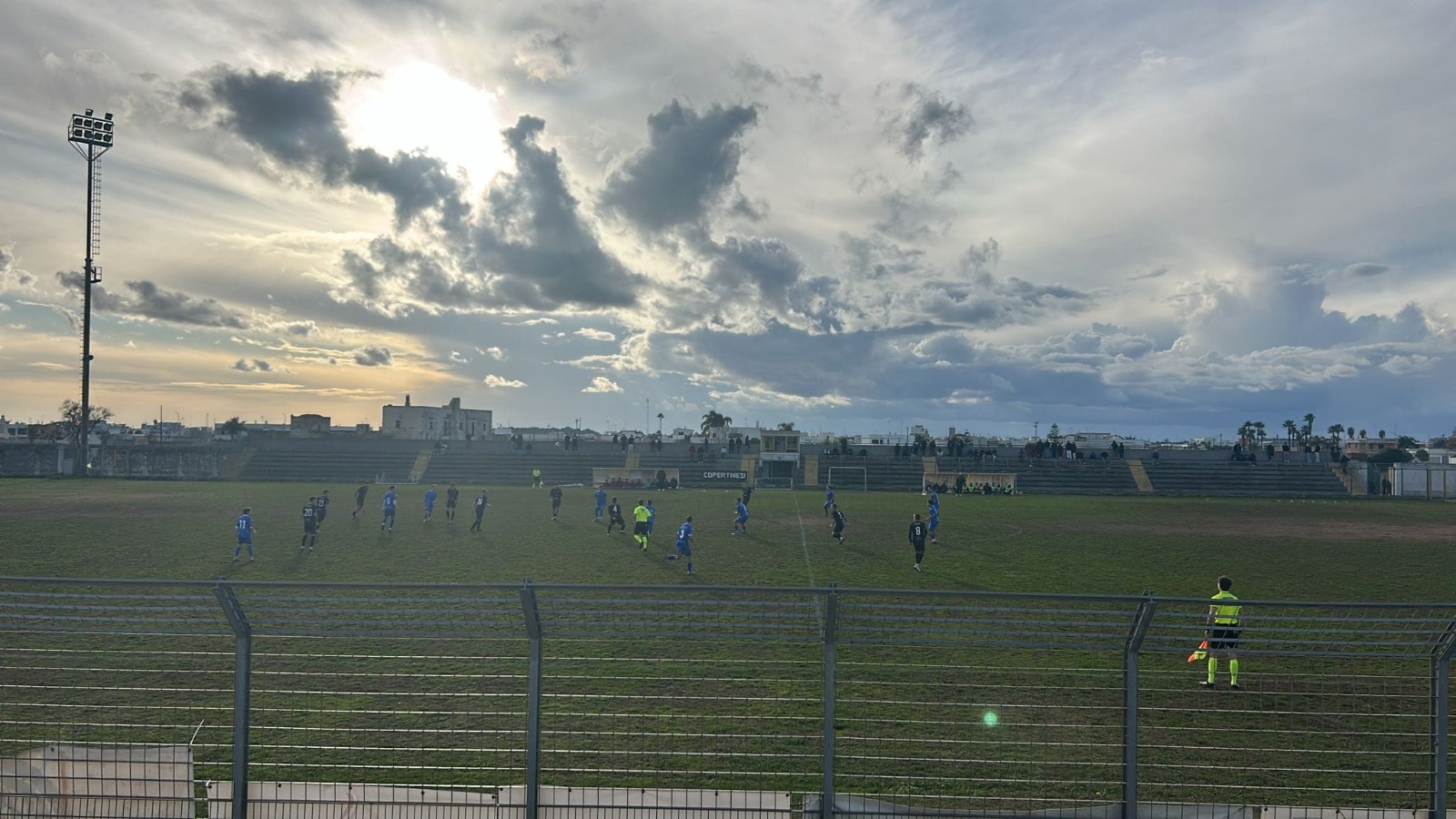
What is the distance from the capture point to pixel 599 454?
221ft

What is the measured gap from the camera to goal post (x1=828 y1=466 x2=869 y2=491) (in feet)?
197

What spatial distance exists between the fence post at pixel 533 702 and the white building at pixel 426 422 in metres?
79.8

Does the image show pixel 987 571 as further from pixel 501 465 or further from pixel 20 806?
pixel 501 465

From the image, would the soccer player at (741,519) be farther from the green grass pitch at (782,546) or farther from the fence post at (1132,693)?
the fence post at (1132,693)

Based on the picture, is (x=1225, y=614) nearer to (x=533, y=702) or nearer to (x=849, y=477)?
(x=533, y=702)

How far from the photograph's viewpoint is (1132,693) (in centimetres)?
547

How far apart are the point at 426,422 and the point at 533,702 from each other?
84.6 metres

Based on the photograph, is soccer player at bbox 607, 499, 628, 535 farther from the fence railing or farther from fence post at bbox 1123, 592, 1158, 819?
fence post at bbox 1123, 592, 1158, 819

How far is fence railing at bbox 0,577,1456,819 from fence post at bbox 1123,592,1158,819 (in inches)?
0.8

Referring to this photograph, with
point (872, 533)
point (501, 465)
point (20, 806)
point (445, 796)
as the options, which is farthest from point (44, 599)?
point (501, 465)

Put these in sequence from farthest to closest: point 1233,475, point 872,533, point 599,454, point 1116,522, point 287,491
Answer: point 599,454, point 1233,475, point 287,491, point 1116,522, point 872,533

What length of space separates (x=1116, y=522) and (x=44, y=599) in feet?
111

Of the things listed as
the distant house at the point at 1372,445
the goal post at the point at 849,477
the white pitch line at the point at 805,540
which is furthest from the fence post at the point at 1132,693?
the distant house at the point at 1372,445

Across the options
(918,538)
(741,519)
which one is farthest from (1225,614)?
(741,519)
